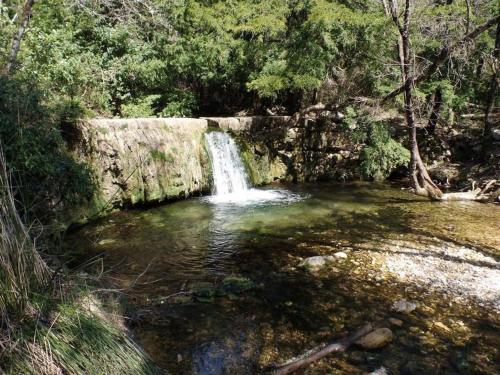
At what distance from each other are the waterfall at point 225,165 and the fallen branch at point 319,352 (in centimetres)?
666

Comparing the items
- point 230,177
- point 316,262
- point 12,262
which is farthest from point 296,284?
point 230,177

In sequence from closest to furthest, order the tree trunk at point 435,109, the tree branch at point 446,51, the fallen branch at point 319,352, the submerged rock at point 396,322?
1. the fallen branch at point 319,352
2. the submerged rock at point 396,322
3. the tree branch at point 446,51
4. the tree trunk at point 435,109

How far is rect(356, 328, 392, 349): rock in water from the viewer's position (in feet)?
11.1

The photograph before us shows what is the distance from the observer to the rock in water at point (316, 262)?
505 cm

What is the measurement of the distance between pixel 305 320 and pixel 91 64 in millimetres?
9446

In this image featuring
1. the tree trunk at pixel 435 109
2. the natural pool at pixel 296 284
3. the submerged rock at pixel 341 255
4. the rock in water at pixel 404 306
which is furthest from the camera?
the tree trunk at pixel 435 109

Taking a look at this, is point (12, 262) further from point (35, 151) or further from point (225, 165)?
point (225, 165)

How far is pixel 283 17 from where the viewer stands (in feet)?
38.5

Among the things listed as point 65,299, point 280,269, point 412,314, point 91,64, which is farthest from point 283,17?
point 65,299

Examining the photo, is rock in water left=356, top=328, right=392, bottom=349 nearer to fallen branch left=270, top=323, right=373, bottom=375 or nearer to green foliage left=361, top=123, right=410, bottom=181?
fallen branch left=270, top=323, right=373, bottom=375

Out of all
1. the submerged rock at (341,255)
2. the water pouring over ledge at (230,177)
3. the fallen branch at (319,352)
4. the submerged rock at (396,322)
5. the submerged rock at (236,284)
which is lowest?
the submerged rock at (396,322)

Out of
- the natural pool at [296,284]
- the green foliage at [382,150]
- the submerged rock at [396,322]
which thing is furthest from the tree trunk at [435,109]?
the submerged rock at [396,322]

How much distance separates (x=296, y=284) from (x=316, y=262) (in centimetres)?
63

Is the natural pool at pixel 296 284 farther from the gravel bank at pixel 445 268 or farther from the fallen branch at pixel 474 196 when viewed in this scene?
the fallen branch at pixel 474 196
